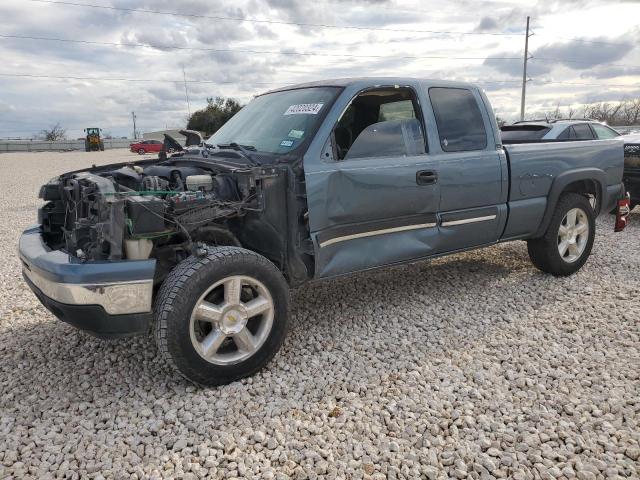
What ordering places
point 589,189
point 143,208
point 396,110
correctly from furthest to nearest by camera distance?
point 589,189
point 396,110
point 143,208

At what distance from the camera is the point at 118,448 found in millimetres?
2705

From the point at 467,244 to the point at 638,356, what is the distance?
150 cm

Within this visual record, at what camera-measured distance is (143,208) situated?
302cm

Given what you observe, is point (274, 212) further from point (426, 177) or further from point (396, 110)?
point (396, 110)

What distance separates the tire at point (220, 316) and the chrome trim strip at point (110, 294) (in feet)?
0.35

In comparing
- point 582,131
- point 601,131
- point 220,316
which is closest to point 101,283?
point 220,316

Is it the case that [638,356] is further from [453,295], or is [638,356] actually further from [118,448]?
[118,448]

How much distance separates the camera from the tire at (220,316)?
9.93ft

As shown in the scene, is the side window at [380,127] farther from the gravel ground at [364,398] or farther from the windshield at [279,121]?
the gravel ground at [364,398]

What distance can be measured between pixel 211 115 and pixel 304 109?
148ft

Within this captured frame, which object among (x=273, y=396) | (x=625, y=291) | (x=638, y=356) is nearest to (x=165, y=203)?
(x=273, y=396)

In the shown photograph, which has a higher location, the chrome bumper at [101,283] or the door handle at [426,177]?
the door handle at [426,177]

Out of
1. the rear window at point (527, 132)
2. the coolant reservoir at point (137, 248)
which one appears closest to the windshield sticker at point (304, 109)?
the coolant reservoir at point (137, 248)

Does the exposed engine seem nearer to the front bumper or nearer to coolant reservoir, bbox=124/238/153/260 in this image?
coolant reservoir, bbox=124/238/153/260
